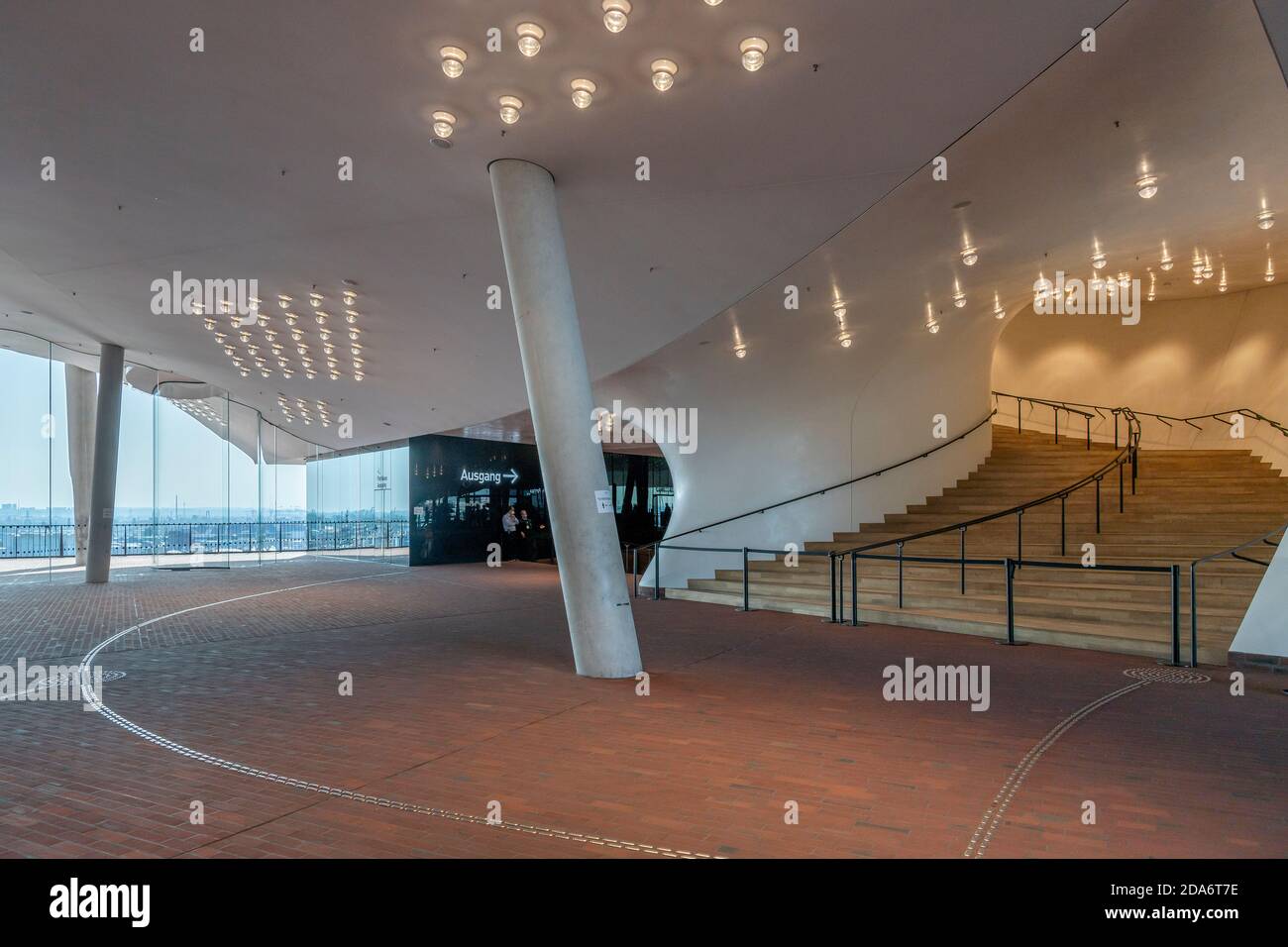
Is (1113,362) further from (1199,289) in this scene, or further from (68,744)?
(68,744)

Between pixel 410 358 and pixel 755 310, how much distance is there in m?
7.45

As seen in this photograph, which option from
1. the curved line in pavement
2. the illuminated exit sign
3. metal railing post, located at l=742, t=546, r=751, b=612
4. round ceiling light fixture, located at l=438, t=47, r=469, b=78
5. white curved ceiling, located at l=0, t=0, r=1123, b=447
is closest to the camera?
the curved line in pavement

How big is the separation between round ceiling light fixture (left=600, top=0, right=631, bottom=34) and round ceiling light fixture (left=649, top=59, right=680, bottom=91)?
2.08ft

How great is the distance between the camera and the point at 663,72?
6.33m

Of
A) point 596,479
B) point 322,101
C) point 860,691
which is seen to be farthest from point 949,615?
point 322,101

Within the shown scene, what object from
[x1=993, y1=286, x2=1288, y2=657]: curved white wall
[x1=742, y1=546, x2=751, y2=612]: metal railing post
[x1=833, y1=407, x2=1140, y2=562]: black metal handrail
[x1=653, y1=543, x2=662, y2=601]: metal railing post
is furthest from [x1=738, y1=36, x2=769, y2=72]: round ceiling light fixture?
[x1=993, y1=286, x2=1288, y2=657]: curved white wall

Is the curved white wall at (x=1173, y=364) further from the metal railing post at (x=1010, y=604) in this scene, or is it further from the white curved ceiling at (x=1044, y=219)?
the metal railing post at (x=1010, y=604)

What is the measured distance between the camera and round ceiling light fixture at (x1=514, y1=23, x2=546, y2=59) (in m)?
5.85

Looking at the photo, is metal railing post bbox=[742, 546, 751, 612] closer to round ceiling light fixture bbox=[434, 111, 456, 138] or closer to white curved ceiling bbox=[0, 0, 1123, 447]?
white curved ceiling bbox=[0, 0, 1123, 447]

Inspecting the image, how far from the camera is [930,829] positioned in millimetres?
4156

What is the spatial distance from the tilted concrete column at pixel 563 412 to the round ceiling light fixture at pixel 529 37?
6.78 feet

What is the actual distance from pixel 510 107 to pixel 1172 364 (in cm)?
2022

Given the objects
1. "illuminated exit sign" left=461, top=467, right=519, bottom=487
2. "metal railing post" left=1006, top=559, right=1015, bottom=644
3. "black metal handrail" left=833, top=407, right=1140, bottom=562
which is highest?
"illuminated exit sign" left=461, top=467, right=519, bottom=487

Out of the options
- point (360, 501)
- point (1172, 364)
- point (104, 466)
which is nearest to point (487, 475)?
point (360, 501)
